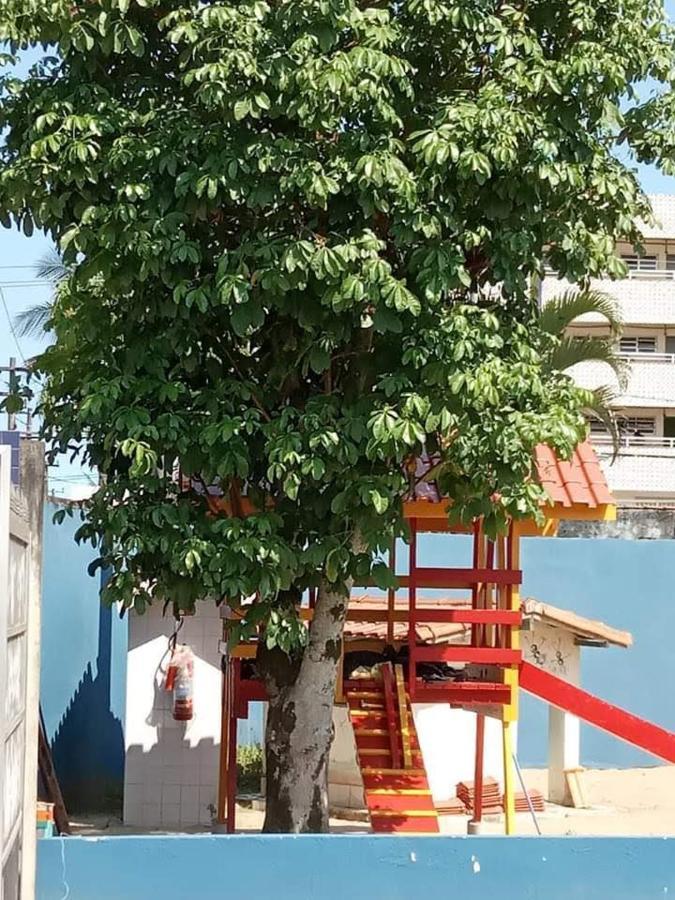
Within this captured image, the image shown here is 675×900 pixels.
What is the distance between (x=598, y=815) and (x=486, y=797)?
52.7 inches

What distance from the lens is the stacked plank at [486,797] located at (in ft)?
47.3

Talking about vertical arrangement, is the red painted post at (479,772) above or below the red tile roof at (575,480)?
below

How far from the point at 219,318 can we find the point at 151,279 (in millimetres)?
500

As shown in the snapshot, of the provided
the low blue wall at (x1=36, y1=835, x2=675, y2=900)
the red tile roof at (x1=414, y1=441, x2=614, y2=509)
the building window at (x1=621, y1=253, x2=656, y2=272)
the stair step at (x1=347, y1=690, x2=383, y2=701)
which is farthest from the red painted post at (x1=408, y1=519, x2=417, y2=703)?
the building window at (x1=621, y1=253, x2=656, y2=272)

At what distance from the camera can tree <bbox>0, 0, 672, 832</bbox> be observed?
8.16 m

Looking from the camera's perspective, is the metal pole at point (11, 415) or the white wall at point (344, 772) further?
the white wall at point (344, 772)

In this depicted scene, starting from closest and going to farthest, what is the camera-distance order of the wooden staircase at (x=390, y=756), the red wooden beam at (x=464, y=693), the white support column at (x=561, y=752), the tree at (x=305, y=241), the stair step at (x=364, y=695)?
the tree at (x=305, y=241)
the wooden staircase at (x=390, y=756)
the red wooden beam at (x=464, y=693)
the stair step at (x=364, y=695)
the white support column at (x=561, y=752)

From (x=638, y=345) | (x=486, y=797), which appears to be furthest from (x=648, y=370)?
(x=486, y=797)

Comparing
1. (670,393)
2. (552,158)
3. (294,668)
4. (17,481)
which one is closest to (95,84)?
(552,158)

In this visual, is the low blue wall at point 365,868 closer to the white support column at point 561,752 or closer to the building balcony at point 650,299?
the white support column at point 561,752

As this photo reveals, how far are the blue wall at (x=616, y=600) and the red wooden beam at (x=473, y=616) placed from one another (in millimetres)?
7608

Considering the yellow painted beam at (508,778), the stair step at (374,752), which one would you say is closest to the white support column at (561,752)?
the yellow painted beam at (508,778)

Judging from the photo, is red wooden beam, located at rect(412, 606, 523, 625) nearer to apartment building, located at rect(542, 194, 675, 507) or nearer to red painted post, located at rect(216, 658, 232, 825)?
red painted post, located at rect(216, 658, 232, 825)

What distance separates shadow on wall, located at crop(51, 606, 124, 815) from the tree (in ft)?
17.1
